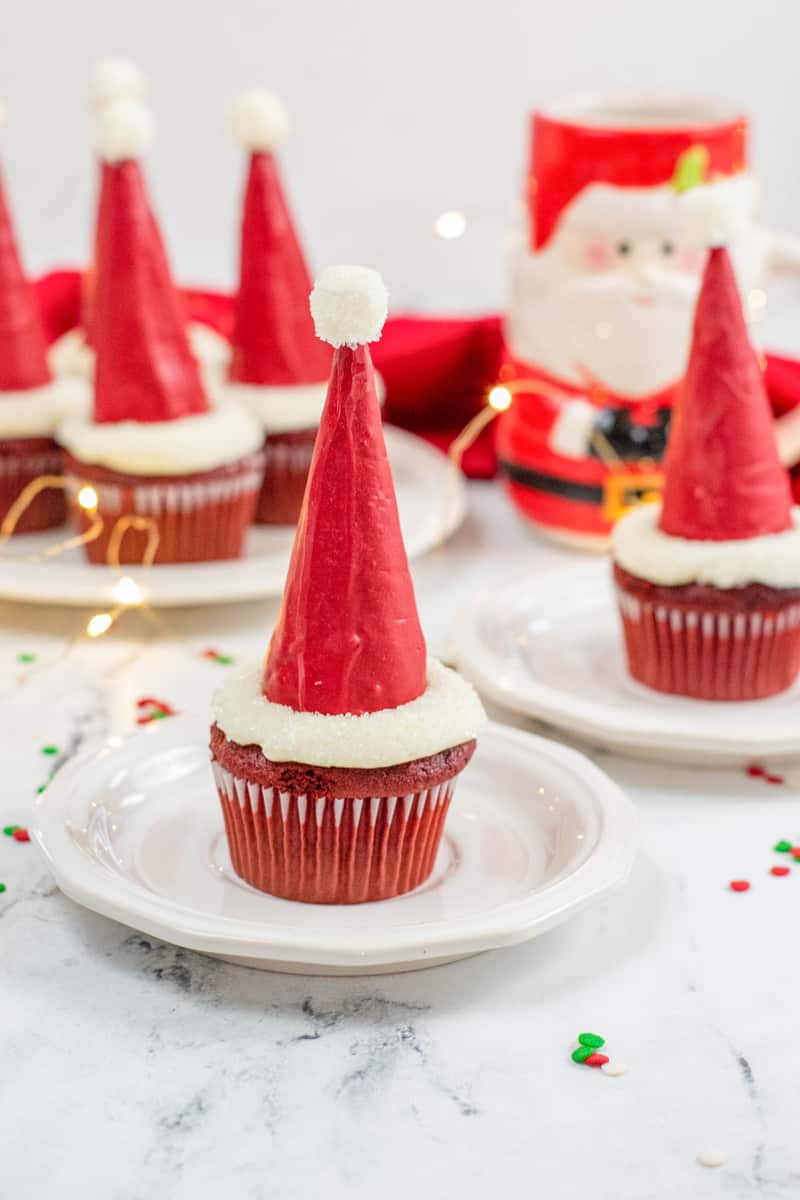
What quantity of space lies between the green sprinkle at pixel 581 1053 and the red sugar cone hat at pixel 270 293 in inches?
31.8

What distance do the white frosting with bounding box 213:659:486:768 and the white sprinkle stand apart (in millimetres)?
251

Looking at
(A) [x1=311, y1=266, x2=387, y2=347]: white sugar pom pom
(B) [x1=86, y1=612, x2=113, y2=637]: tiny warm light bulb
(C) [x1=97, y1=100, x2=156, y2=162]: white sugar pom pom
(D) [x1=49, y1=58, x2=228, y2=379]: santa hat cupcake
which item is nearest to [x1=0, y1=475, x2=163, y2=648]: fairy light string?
(B) [x1=86, y1=612, x2=113, y2=637]: tiny warm light bulb

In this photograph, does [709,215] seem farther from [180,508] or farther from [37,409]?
[37,409]

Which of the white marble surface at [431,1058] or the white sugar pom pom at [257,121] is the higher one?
the white sugar pom pom at [257,121]

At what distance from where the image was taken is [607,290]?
1372 millimetres

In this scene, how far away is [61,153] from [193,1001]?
1.72 metres

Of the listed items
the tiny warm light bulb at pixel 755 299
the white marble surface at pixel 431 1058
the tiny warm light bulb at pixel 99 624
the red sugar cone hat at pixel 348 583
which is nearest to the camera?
the white marble surface at pixel 431 1058

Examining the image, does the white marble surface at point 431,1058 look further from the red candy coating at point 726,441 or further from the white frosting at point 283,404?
the white frosting at point 283,404

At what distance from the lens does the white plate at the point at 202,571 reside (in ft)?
4.28

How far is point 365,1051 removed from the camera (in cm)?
81

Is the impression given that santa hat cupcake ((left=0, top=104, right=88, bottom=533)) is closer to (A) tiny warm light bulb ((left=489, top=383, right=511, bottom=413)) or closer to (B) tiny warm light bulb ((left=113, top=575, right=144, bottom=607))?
(B) tiny warm light bulb ((left=113, top=575, right=144, bottom=607))

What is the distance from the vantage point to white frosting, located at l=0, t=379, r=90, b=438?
143 cm

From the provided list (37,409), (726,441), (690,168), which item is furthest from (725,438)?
(37,409)

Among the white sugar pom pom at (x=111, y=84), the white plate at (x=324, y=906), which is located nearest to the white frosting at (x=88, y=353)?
the white sugar pom pom at (x=111, y=84)
